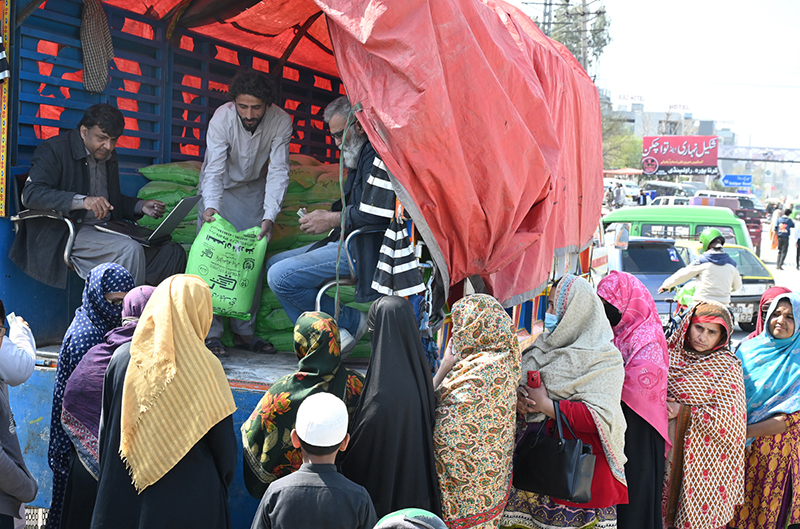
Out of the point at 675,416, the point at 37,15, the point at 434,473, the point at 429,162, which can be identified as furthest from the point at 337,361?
the point at 37,15

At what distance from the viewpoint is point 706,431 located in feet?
10.3

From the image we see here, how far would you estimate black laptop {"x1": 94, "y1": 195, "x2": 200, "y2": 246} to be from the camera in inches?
162

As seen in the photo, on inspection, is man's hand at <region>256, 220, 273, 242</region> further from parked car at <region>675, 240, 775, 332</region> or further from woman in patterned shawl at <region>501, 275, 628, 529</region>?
parked car at <region>675, 240, 775, 332</region>

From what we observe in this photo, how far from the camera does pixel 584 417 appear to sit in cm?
283

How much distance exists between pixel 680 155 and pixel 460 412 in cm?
4919

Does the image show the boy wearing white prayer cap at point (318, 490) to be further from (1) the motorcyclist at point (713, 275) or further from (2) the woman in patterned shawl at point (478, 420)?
(1) the motorcyclist at point (713, 275)

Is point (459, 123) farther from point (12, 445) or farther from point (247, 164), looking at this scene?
point (12, 445)

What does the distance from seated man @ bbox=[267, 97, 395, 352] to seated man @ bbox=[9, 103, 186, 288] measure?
85 cm

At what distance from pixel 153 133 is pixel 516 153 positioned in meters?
2.87

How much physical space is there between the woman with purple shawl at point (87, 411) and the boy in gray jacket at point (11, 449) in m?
0.16

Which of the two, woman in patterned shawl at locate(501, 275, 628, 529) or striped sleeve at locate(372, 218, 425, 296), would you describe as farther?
striped sleeve at locate(372, 218, 425, 296)

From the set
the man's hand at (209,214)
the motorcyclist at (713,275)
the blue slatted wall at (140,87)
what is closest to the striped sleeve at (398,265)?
the man's hand at (209,214)

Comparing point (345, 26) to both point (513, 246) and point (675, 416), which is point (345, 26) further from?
point (675, 416)

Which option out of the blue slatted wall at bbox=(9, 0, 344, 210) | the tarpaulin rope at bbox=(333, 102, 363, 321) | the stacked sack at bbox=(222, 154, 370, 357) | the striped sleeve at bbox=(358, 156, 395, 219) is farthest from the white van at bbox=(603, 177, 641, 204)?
the striped sleeve at bbox=(358, 156, 395, 219)
